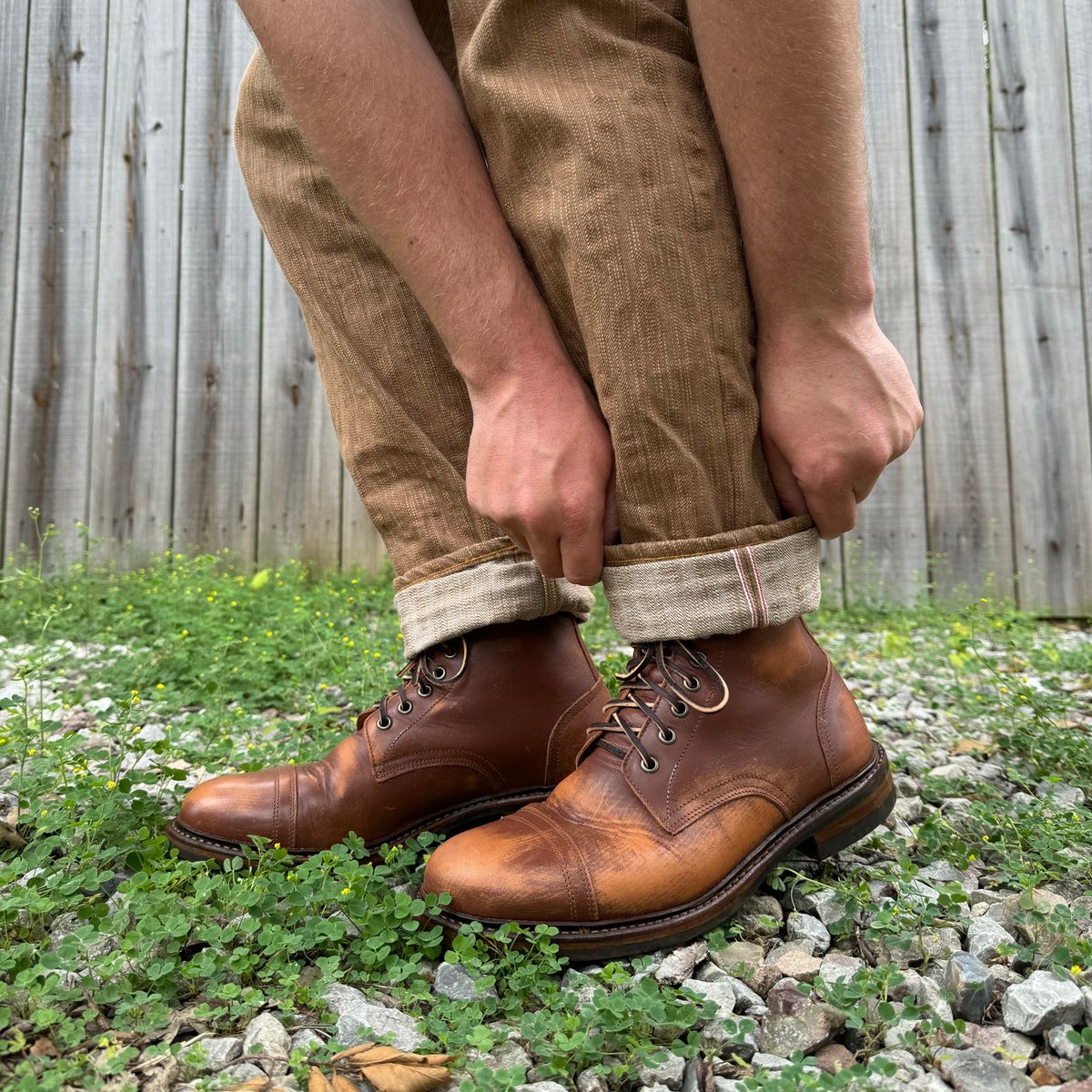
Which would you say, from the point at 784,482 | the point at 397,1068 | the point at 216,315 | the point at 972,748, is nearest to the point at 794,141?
the point at 784,482

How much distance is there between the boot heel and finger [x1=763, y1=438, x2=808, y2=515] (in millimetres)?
373

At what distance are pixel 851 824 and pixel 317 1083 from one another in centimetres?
69

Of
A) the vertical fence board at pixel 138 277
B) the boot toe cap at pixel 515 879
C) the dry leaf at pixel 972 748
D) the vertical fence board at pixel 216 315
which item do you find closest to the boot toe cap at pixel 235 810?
the boot toe cap at pixel 515 879

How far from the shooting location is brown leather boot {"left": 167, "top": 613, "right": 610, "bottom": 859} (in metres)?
1.15

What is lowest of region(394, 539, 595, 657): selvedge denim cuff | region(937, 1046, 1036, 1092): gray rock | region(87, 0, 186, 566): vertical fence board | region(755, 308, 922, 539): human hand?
region(937, 1046, 1036, 1092): gray rock

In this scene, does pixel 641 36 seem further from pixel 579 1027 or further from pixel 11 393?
pixel 11 393

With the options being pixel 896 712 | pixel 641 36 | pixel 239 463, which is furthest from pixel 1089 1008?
pixel 239 463

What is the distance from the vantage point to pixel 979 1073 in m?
0.73

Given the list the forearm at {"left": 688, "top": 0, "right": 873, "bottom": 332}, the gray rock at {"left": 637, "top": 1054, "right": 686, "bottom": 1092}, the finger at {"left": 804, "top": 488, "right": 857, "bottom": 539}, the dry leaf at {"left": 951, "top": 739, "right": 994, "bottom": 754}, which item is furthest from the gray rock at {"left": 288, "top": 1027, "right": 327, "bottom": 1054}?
the dry leaf at {"left": 951, "top": 739, "right": 994, "bottom": 754}

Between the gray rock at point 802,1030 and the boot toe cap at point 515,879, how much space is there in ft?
0.68

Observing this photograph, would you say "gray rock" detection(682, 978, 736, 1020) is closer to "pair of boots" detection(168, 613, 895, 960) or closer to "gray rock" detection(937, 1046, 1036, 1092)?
"pair of boots" detection(168, 613, 895, 960)

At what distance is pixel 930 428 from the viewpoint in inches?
134

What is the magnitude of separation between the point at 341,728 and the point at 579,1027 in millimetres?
896

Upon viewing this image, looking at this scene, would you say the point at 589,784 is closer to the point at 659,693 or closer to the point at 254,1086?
the point at 659,693
